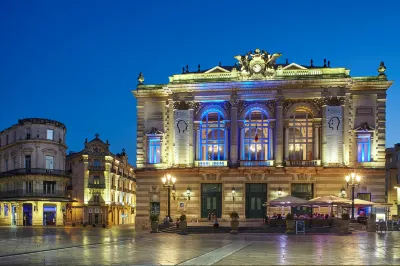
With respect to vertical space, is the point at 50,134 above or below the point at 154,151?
above

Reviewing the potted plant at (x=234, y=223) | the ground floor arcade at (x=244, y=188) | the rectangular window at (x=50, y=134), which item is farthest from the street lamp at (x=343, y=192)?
the rectangular window at (x=50, y=134)

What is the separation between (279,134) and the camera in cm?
5947

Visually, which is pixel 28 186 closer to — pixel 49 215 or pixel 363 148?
pixel 49 215

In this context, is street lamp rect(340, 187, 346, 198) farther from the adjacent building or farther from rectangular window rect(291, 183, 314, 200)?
the adjacent building

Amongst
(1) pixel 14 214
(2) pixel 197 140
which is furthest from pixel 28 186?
(2) pixel 197 140

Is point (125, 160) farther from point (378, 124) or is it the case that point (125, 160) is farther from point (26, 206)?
point (378, 124)

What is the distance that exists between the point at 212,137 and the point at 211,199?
6563 millimetres

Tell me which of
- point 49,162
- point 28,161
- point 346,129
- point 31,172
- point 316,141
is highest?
point 346,129

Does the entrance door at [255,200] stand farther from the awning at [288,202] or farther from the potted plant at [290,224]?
the potted plant at [290,224]

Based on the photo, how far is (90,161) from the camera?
333 ft

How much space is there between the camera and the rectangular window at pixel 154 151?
206 feet

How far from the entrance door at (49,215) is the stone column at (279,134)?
144ft

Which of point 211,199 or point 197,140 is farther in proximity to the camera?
point 197,140

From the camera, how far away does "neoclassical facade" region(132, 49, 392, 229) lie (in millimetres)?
58750
